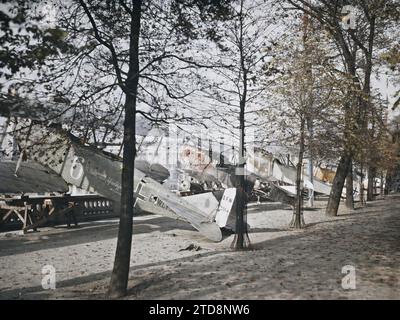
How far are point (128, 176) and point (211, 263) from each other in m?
3.93

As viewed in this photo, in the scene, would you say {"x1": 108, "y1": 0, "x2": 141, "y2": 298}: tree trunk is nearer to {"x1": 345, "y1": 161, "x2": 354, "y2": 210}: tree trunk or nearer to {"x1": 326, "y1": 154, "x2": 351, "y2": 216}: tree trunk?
{"x1": 326, "y1": 154, "x2": 351, "y2": 216}: tree trunk

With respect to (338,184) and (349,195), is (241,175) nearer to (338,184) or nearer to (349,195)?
(338,184)

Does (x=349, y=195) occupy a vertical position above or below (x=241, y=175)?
below

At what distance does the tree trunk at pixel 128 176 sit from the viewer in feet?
25.6

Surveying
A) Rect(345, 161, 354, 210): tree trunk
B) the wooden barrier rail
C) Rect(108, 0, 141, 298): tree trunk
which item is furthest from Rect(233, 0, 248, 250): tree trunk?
Rect(345, 161, 354, 210): tree trunk

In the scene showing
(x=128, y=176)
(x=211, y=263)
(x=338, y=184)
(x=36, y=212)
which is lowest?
(x=211, y=263)

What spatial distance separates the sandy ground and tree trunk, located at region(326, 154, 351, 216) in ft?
14.1

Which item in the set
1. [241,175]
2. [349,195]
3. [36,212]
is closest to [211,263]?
[241,175]

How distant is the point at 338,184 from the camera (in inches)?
839

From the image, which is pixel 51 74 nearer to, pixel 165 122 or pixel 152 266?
pixel 165 122

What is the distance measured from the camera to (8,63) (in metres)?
5.62

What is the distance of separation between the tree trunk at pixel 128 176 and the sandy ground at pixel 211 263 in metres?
0.45

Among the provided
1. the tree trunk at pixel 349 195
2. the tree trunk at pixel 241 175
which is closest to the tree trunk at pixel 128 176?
the tree trunk at pixel 241 175
